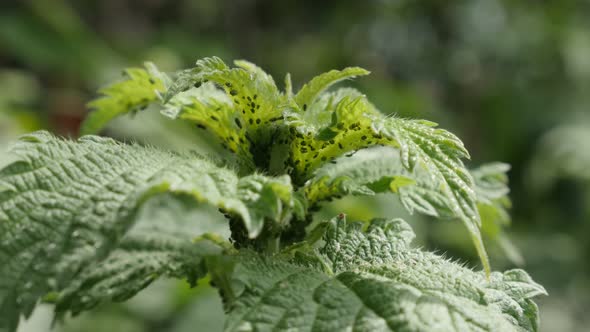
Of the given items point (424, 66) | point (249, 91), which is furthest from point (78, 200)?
point (424, 66)

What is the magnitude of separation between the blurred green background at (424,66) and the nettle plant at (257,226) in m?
3.25

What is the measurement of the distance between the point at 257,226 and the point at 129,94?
677 millimetres

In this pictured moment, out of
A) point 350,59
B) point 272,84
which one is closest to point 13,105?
point 350,59

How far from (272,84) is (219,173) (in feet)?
0.85

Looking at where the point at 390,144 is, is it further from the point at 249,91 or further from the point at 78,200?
the point at 78,200

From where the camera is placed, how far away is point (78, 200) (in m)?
1.06

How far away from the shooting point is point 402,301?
3.61ft

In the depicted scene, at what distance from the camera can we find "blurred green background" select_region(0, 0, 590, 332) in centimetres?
548

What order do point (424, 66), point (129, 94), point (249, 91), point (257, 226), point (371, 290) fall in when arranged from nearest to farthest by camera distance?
point (257, 226), point (371, 290), point (249, 91), point (129, 94), point (424, 66)

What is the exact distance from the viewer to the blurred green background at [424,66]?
548 cm

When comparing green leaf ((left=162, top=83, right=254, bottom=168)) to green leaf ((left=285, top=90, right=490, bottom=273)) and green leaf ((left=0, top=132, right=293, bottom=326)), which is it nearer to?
green leaf ((left=285, top=90, right=490, bottom=273))

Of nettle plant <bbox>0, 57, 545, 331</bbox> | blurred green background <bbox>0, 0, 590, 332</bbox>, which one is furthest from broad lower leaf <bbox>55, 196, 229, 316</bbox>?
blurred green background <bbox>0, 0, 590, 332</bbox>

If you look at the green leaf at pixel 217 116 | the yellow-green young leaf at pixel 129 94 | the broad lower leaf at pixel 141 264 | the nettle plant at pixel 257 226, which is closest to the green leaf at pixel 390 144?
the nettle plant at pixel 257 226

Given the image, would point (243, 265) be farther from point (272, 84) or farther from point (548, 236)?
point (548, 236)
